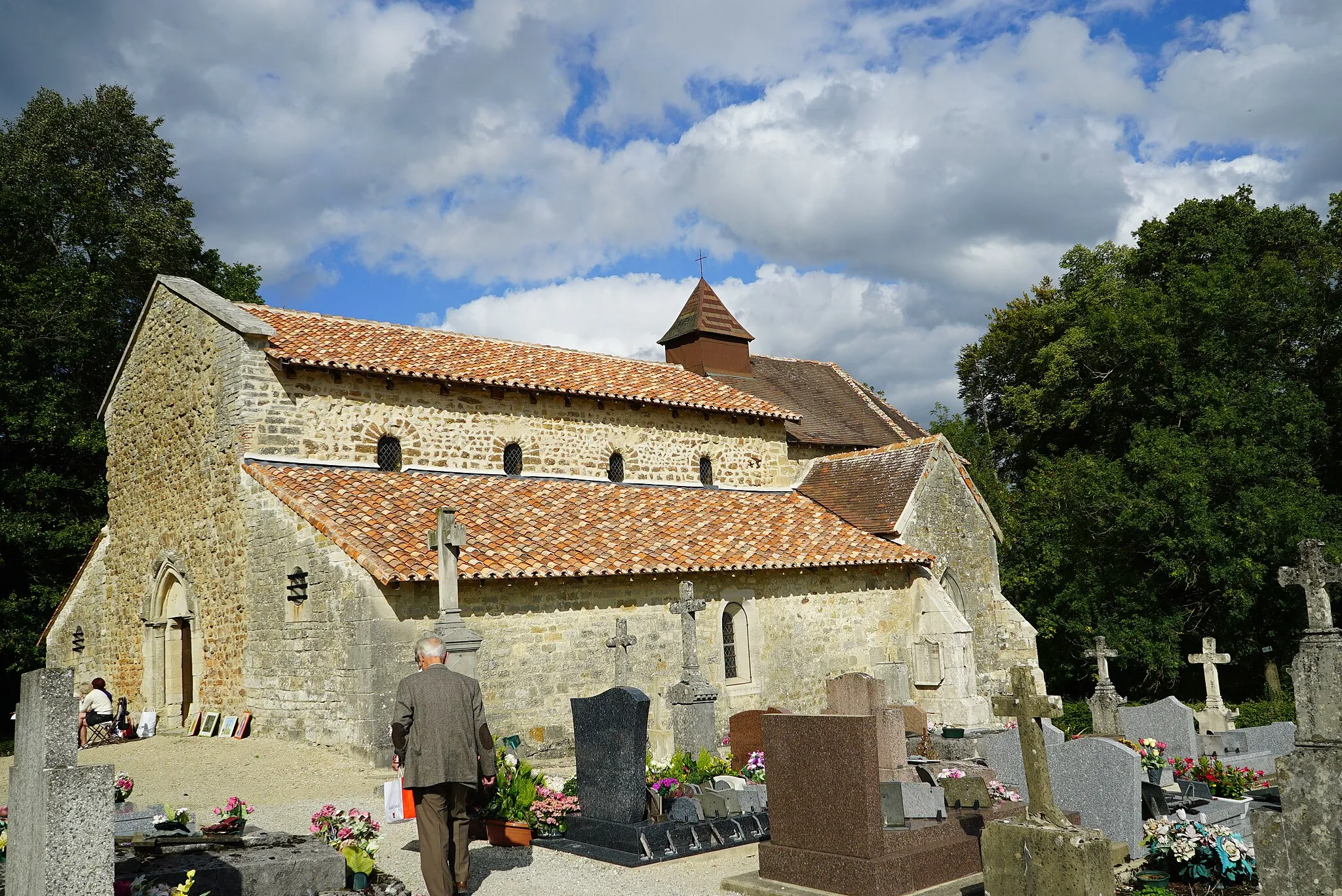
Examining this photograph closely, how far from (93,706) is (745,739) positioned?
12.5 m

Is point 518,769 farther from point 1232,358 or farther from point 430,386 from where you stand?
point 1232,358

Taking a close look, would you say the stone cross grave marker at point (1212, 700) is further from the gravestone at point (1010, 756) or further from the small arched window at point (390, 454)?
the small arched window at point (390, 454)

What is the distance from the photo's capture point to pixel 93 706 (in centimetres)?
1748

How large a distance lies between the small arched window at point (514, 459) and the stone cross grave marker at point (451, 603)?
7.43 metres

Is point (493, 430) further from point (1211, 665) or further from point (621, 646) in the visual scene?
point (1211, 665)

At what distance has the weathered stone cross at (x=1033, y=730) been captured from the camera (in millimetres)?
6676

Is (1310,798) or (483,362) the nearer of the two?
(1310,798)

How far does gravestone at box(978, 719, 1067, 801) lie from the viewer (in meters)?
10.0

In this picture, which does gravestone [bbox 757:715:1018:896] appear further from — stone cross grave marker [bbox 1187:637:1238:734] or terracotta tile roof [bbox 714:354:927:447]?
terracotta tile roof [bbox 714:354:927:447]

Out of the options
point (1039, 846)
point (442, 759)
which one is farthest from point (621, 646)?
point (1039, 846)

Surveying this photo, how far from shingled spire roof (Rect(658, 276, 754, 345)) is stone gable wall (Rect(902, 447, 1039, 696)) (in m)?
8.28

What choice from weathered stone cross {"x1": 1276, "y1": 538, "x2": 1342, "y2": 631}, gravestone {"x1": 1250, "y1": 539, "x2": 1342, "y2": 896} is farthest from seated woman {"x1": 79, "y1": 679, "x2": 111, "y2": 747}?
weathered stone cross {"x1": 1276, "y1": 538, "x2": 1342, "y2": 631}

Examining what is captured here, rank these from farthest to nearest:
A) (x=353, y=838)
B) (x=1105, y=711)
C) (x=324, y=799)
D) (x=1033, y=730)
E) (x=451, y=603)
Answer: (x=1105, y=711) < (x=451, y=603) < (x=324, y=799) < (x=353, y=838) < (x=1033, y=730)

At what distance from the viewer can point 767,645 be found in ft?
60.0
